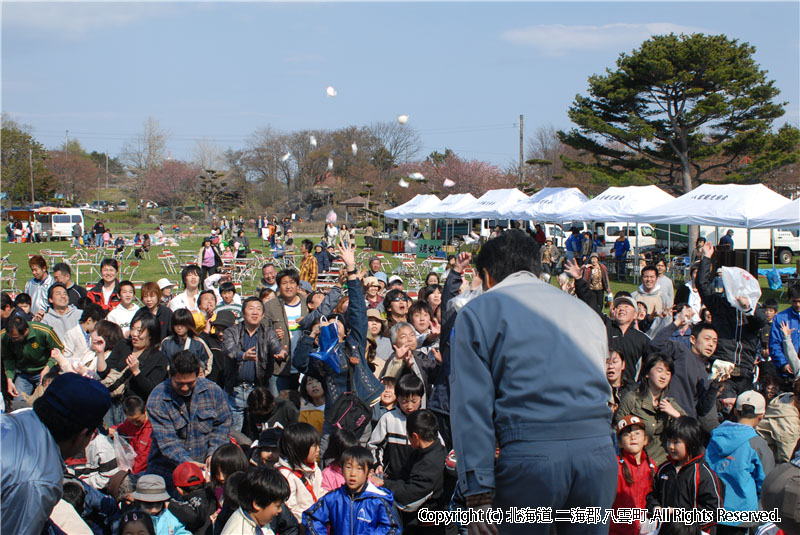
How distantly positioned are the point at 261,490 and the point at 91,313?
448 centimetres

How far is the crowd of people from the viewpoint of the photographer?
7.14 feet

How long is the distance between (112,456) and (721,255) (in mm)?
15147

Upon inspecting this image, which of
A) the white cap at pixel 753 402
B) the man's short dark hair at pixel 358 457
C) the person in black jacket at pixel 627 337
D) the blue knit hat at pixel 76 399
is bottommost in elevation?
the man's short dark hair at pixel 358 457

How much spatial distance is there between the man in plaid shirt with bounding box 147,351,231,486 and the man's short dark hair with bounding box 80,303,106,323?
10.1 ft

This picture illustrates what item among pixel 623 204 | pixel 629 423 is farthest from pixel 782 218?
pixel 629 423

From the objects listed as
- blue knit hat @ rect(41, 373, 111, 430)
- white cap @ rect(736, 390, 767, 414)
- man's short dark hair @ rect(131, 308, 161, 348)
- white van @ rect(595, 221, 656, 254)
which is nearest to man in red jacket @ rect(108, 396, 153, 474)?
man's short dark hair @ rect(131, 308, 161, 348)

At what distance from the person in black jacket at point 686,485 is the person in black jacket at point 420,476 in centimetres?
131

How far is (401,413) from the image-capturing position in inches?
185

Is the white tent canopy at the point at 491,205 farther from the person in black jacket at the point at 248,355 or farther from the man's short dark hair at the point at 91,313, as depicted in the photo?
the person in black jacket at the point at 248,355

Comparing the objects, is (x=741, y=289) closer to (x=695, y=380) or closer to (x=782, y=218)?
(x=695, y=380)

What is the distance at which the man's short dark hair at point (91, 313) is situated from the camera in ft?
23.0

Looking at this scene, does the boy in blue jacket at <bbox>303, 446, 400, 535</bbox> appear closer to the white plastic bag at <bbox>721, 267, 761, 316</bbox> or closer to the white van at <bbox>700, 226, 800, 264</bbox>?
the white plastic bag at <bbox>721, 267, 761, 316</bbox>

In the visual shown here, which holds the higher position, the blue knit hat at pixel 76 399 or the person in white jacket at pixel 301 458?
the blue knit hat at pixel 76 399

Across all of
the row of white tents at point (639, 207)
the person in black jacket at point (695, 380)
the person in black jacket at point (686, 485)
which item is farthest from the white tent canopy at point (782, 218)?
the person in black jacket at point (686, 485)
